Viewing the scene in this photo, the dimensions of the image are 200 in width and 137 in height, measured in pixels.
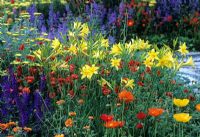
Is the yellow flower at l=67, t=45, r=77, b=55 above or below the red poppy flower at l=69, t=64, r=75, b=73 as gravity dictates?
above

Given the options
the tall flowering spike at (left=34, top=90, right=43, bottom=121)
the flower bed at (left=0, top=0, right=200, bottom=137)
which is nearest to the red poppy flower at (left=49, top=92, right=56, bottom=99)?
the flower bed at (left=0, top=0, right=200, bottom=137)

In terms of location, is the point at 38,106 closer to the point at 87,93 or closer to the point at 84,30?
the point at 87,93

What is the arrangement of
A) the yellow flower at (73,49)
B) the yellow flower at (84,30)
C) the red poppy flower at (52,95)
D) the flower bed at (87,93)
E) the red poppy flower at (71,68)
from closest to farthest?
the flower bed at (87,93) < the red poppy flower at (52,95) < the red poppy flower at (71,68) < the yellow flower at (73,49) < the yellow flower at (84,30)

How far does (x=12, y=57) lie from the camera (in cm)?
576

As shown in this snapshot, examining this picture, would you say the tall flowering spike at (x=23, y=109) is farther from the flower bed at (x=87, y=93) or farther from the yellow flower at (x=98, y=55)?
the yellow flower at (x=98, y=55)

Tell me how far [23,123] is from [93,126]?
→ 1.88 feet

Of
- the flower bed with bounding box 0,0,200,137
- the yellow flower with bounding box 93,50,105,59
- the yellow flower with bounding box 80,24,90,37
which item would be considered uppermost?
the yellow flower with bounding box 80,24,90,37

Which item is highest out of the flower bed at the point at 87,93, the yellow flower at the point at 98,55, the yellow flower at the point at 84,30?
the yellow flower at the point at 84,30

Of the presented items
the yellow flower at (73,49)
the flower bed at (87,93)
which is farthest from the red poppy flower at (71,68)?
the yellow flower at (73,49)

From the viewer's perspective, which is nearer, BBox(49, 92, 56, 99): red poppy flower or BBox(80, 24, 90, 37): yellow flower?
BBox(49, 92, 56, 99): red poppy flower

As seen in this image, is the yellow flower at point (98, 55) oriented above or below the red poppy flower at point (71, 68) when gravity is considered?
above

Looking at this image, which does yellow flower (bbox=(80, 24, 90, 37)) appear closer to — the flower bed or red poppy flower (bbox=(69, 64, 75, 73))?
the flower bed

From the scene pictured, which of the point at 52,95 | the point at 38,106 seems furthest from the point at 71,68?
the point at 38,106

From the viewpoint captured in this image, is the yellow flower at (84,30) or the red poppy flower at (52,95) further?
the yellow flower at (84,30)
